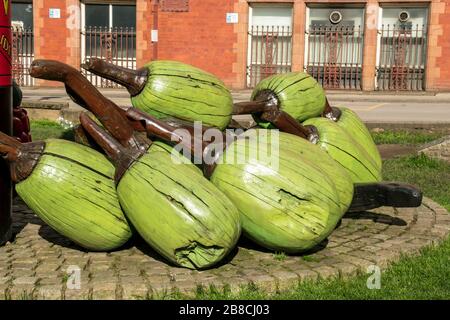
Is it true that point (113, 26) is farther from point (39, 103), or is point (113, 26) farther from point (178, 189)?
point (178, 189)

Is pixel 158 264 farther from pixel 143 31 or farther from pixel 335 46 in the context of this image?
pixel 143 31

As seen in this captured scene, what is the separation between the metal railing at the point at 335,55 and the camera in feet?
67.4

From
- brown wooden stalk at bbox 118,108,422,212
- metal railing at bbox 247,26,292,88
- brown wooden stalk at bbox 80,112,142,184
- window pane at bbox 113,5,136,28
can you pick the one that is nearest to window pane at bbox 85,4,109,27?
window pane at bbox 113,5,136,28

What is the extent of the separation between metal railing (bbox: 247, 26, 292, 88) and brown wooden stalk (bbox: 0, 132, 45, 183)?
17.7 meters

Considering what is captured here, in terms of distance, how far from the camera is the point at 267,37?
21.1m

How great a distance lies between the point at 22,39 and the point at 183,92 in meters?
19.7

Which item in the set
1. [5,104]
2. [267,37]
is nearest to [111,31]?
[267,37]

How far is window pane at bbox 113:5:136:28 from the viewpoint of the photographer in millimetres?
21781

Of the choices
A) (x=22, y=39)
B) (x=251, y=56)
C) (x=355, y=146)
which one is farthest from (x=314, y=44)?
(x=355, y=146)

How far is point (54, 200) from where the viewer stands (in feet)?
12.1

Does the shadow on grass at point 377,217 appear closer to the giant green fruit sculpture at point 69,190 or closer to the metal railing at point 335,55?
the giant green fruit sculpture at point 69,190

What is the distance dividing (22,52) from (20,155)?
19.7 m

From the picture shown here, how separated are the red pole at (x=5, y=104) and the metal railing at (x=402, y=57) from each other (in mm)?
17654

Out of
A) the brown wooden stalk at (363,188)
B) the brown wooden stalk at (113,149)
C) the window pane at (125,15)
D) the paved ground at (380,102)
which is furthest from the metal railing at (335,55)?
the brown wooden stalk at (113,149)
